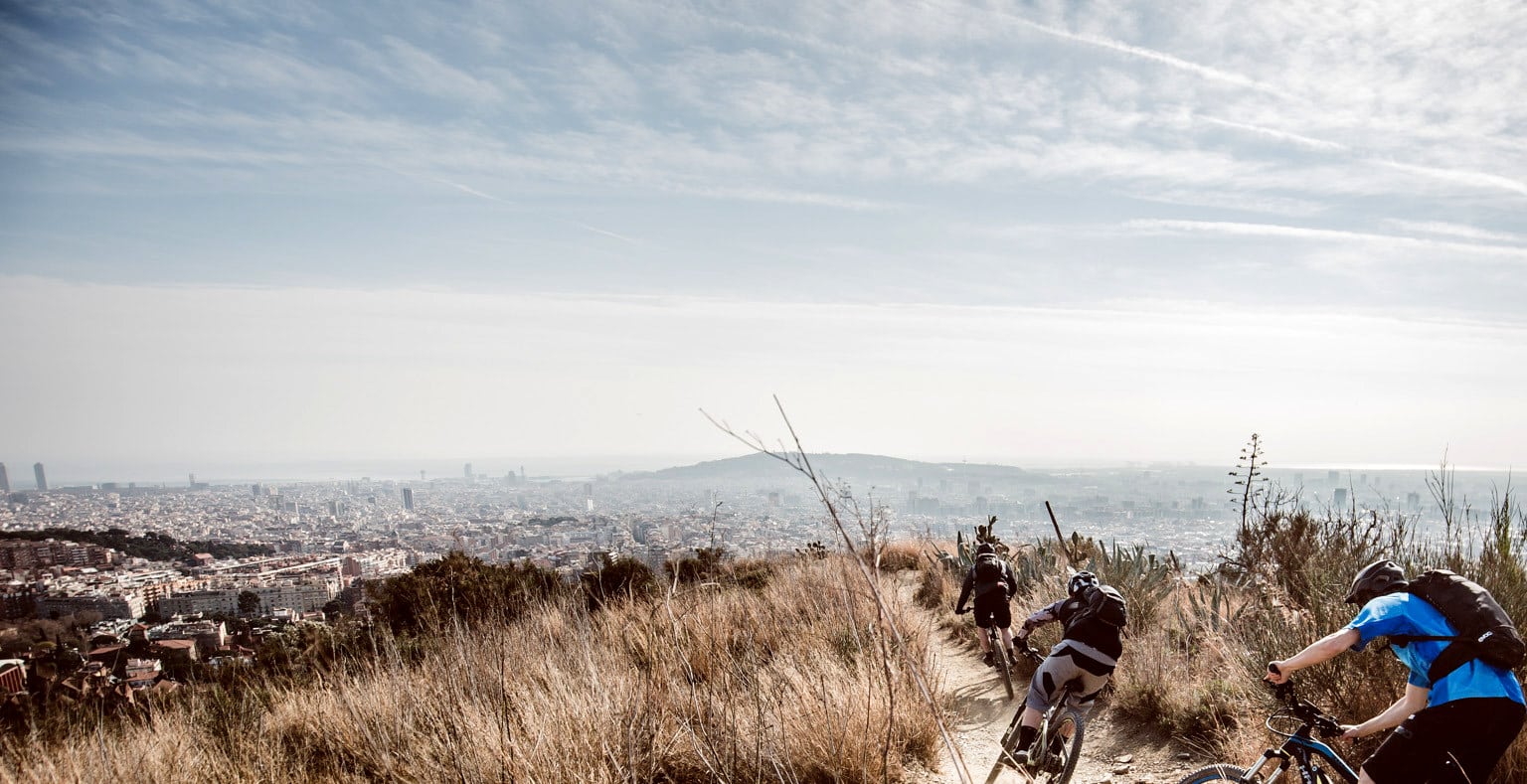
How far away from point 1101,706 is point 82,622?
12.5 metres

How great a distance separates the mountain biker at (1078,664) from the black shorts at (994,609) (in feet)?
7.38

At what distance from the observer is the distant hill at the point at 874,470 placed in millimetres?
35656

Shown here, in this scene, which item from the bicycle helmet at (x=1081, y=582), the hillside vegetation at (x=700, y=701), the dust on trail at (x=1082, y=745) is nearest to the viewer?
the hillside vegetation at (x=700, y=701)

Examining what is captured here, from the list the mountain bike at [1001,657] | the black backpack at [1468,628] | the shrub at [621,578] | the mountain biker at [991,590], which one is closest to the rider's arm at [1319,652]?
the black backpack at [1468,628]

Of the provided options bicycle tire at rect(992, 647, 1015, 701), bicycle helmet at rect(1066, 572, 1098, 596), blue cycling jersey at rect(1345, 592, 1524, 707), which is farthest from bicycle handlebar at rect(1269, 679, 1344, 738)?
bicycle tire at rect(992, 647, 1015, 701)

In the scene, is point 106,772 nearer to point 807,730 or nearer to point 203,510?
point 807,730

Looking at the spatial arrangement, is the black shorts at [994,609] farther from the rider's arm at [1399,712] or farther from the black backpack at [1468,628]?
the black backpack at [1468,628]

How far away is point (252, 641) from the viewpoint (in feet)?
31.2

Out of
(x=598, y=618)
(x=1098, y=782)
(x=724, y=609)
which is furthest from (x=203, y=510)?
(x=1098, y=782)

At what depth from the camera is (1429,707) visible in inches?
107

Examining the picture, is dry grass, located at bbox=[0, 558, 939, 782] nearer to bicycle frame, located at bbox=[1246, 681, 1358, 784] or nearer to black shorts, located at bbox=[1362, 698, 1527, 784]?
bicycle frame, located at bbox=[1246, 681, 1358, 784]

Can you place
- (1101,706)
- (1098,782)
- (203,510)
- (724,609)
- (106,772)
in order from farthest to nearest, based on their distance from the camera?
1. (203,510)
2. (724,609)
3. (1101,706)
4. (1098,782)
5. (106,772)

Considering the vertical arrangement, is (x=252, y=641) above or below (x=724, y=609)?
below

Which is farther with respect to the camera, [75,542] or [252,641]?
[75,542]
